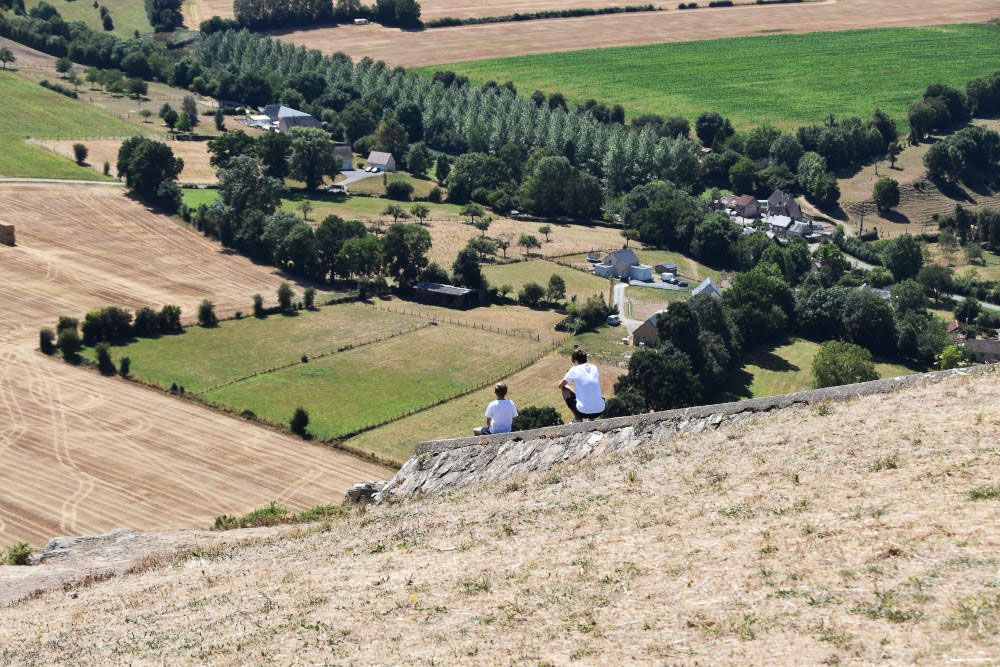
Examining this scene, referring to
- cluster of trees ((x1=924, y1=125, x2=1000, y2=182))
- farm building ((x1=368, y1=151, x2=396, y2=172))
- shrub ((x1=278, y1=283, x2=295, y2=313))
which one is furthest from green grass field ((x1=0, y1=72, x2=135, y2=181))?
cluster of trees ((x1=924, y1=125, x2=1000, y2=182))

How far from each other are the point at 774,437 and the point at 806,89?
180187mm

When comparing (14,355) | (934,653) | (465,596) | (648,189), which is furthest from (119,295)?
(934,653)

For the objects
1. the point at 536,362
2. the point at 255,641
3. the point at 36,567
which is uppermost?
the point at 255,641

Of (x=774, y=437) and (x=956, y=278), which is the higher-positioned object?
(x=774, y=437)

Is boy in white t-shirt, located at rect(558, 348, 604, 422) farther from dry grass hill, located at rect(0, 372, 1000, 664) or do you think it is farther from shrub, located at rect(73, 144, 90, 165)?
shrub, located at rect(73, 144, 90, 165)

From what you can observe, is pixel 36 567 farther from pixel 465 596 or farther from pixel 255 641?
pixel 465 596

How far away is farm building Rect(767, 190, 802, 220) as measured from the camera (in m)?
151

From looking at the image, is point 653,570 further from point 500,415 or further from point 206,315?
point 206,315

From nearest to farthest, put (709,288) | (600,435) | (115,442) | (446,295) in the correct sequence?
(600,435) < (115,442) < (446,295) < (709,288)

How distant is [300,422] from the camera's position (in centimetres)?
7769

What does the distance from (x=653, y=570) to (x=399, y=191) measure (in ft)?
453

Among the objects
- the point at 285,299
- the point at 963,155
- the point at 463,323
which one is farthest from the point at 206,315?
the point at 963,155

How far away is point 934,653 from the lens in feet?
54.9

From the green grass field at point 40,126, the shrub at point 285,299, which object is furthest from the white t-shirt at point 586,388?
the green grass field at point 40,126
